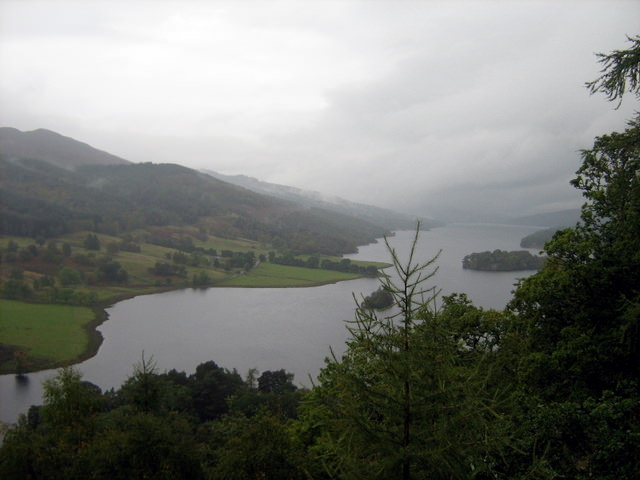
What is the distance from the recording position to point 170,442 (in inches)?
415

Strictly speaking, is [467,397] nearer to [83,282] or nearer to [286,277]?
[286,277]

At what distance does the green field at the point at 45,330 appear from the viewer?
4262 centimetres

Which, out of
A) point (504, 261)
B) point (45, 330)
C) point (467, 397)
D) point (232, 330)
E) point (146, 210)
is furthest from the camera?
point (146, 210)

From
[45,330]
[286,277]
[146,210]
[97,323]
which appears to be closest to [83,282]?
[97,323]

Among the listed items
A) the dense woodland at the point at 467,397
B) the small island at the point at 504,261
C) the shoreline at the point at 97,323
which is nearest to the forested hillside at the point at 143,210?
the shoreline at the point at 97,323

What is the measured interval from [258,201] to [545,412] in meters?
191

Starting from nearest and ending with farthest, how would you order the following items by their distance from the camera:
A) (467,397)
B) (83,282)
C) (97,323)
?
(467,397) < (97,323) < (83,282)

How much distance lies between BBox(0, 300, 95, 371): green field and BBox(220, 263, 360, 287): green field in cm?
3050

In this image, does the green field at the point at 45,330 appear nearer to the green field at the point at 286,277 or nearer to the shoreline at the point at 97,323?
the shoreline at the point at 97,323

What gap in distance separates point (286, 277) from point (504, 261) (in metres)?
44.0

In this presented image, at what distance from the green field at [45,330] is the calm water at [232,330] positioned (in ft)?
8.04

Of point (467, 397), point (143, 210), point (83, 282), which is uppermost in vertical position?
point (143, 210)

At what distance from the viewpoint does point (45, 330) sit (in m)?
48.8

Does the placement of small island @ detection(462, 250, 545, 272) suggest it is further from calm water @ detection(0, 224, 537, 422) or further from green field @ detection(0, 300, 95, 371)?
green field @ detection(0, 300, 95, 371)
